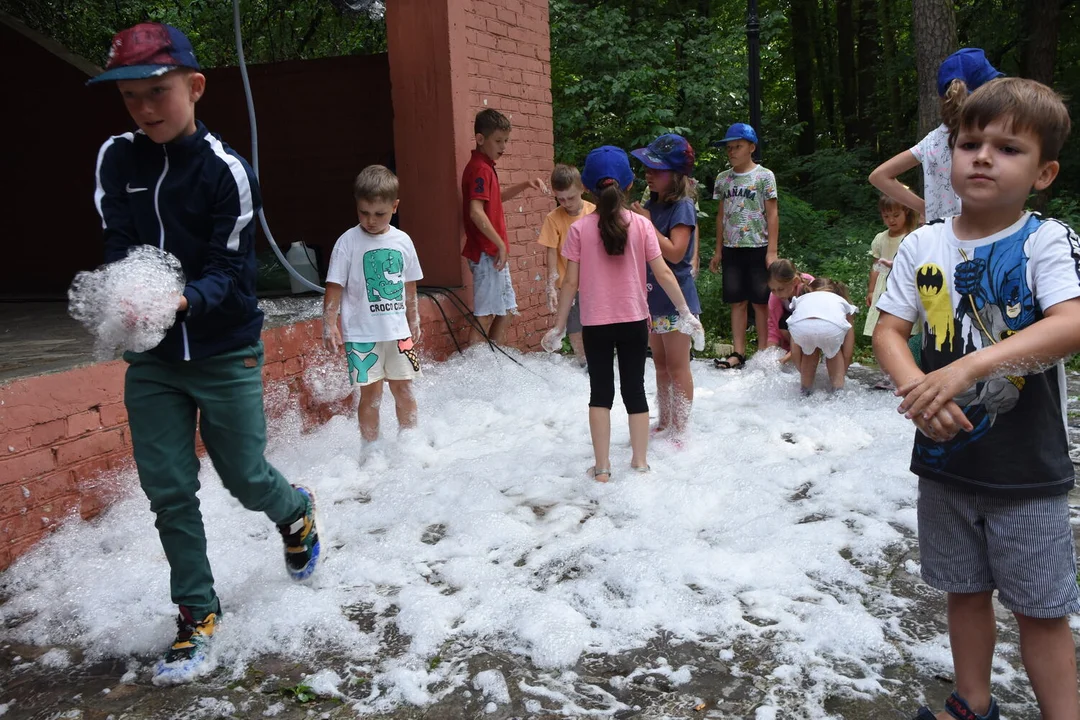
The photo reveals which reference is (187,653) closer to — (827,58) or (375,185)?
(375,185)

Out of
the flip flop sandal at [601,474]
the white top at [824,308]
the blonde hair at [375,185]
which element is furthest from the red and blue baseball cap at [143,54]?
the white top at [824,308]

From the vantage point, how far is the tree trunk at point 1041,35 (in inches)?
520

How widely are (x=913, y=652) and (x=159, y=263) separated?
256cm

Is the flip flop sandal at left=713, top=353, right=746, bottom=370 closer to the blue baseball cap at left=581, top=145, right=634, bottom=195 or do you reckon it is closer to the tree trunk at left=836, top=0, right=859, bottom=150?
the blue baseball cap at left=581, top=145, right=634, bottom=195

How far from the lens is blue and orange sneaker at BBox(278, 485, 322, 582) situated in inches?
133

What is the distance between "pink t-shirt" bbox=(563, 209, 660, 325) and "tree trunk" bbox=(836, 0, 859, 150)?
16776 millimetres

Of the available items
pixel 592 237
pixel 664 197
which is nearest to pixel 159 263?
pixel 592 237

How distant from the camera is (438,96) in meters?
6.81

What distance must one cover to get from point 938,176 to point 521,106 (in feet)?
13.3

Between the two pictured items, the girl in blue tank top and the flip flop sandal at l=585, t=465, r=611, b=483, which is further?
the girl in blue tank top

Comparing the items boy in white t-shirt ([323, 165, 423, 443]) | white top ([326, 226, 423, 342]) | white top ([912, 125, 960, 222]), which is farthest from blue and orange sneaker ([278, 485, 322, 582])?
white top ([912, 125, 960, 222])

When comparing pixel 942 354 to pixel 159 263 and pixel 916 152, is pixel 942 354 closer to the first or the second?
pixel 159 263

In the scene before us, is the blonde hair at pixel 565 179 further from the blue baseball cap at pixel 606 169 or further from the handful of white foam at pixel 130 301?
the handful of white foam at pixel 130 301

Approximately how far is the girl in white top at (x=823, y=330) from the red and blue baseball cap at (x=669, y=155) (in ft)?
5.18
